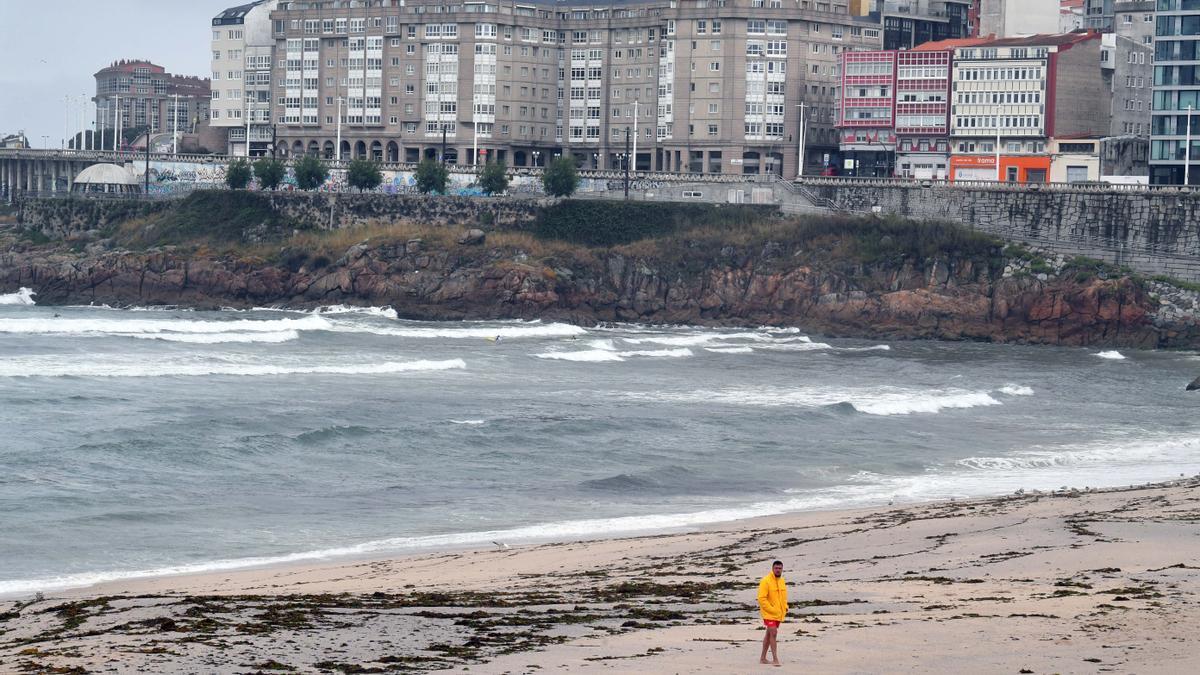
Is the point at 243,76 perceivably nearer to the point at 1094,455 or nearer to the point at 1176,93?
the point at 1176,93

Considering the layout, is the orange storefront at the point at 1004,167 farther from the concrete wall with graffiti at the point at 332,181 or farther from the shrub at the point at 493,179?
the shrub at the point at 493,179

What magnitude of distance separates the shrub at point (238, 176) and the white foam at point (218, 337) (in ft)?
99.1

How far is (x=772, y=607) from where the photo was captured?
21.2 m

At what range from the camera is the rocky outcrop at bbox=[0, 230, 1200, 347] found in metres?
83.1

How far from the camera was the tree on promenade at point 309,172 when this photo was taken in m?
106

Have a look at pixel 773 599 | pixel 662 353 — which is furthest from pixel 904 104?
pixel 773 599

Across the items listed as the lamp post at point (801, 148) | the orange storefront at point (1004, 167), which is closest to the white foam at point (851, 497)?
the orange storefront at point (1004, 167)

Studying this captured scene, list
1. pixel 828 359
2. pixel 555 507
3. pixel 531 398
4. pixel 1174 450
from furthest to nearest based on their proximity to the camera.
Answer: pixel 828 359
pixel 531 398
pixel 1174 450
pixel 555 507

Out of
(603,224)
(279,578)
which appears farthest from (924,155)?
(279,578)

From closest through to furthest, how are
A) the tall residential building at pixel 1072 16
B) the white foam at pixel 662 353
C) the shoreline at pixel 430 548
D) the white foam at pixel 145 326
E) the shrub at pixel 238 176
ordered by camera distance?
the shoreline at pixel 430 548, the white foam at pixel 662 353, the white foam at pixel 145 326, the shrub at pixel 238 176, the tall residential building at pixel 1072 16

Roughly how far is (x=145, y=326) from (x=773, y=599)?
64.9m

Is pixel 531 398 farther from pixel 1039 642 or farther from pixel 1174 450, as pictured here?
pixel 1039 642

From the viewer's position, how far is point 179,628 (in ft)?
78.6

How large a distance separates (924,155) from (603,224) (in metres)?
24.1
